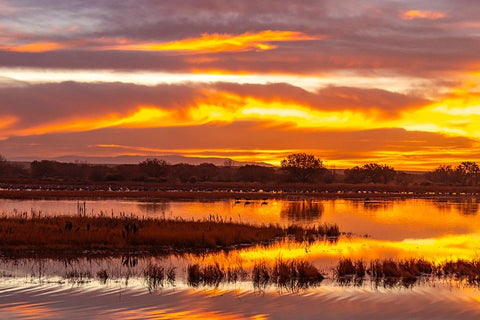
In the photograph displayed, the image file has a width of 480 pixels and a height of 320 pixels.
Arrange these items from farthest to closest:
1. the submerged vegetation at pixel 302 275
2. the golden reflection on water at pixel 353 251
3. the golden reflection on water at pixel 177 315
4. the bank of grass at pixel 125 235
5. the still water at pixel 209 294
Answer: the bank of grass at pixel 125 235 < the golden reflection on water at pixel 353 251 < the submerged vegetation at pixel 302 275 < the still water at pixel 209 294 < the golden reflection on water at pixel 177 315

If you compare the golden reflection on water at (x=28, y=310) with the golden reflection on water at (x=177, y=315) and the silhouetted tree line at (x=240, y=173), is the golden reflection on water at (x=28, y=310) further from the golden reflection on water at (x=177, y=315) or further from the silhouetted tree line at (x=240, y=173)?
the silhouetted tree line at (x=240, y=173)

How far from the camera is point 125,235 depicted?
86.8 ft

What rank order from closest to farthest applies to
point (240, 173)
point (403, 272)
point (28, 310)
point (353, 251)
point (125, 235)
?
1. point (28, 310)
2. point (403, 272)
3. point (353, 251)
4. point (125, 235)
5. point (240, 173)

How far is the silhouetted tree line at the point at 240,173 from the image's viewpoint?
130 metres

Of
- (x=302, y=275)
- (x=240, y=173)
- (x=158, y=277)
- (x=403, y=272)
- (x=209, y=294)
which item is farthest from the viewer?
(x=240, y=173)

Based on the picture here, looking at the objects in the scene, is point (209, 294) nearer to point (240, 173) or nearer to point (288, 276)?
point (288, 276)

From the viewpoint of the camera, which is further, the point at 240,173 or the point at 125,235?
the point at 240,173

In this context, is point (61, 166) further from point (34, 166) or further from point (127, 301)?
point (127, 301)

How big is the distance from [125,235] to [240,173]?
420 ft

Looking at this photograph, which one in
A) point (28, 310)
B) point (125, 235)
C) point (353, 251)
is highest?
point (125, 235)

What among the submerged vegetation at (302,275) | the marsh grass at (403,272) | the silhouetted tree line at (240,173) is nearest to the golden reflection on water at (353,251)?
the submerged vegetation at (302,275)

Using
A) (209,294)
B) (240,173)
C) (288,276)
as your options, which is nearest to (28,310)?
(209,294)

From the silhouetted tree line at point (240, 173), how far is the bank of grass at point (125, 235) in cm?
9617

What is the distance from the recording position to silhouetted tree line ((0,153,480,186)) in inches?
5123
